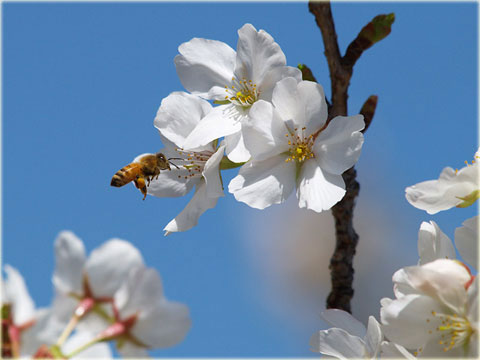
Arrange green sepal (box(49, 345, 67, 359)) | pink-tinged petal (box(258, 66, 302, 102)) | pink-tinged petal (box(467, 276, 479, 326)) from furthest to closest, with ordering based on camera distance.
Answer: pink-tinged petal (box(258, 66, 302, 102)) < pink-tinged petal (box(467, 276, 479, 326)) < green sepal (box(49, 345, 67, 359))

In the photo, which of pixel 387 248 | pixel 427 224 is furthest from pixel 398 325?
pixel 387 248

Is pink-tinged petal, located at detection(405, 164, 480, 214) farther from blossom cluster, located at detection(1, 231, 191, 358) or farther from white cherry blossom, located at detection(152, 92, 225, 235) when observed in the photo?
blossom cluster, located at detection(1, 231, 191, 358)

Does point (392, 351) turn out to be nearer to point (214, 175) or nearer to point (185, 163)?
point (214, 175)

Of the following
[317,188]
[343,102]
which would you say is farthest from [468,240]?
[343,102]

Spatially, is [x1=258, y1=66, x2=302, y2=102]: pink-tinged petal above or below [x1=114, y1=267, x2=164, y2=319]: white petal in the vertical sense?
above

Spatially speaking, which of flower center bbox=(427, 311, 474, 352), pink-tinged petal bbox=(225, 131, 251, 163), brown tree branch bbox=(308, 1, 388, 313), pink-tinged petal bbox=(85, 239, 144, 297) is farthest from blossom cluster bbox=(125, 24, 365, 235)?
pink-tinged petal bbox=(85, 239, 144, 297)

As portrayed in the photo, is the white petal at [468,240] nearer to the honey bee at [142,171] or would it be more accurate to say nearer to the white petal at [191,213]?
the white petal at [191,213]

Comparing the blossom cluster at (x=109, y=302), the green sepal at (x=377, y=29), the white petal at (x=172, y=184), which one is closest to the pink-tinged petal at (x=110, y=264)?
the blossom cluster at (x=109, y=302)
